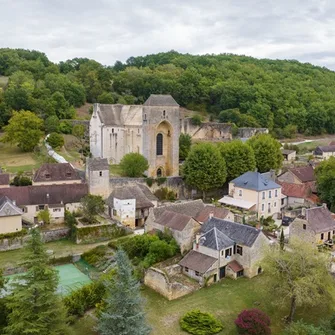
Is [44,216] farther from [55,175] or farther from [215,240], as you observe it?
[215,240]

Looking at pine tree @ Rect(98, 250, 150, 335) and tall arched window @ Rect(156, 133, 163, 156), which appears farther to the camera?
tall arched window @ Rect(156, 133, 163, 156)

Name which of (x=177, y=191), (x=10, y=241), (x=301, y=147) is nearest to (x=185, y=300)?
(x=10, y=241)

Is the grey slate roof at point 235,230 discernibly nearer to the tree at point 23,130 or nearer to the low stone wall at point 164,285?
the low stone wall at point 164,285

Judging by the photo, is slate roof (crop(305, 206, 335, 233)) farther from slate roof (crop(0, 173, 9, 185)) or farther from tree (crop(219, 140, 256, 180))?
slate roof (crop(0, 173, 9, 185))

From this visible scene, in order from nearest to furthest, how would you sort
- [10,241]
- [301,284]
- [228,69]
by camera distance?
[301,284], [10,241], [228,69]

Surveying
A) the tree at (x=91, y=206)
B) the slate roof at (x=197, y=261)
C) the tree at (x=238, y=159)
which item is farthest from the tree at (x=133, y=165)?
the slate roof at (x=197, y=261)

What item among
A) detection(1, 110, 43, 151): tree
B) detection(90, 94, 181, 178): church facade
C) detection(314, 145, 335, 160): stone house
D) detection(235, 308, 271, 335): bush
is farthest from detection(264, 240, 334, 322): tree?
detection(314, 145, 335, 160): stone house

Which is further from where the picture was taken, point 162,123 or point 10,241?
point 162,123

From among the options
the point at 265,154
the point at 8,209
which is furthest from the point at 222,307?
the point at 265,154

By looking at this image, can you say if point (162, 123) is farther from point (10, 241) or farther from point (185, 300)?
point (185, 300)
